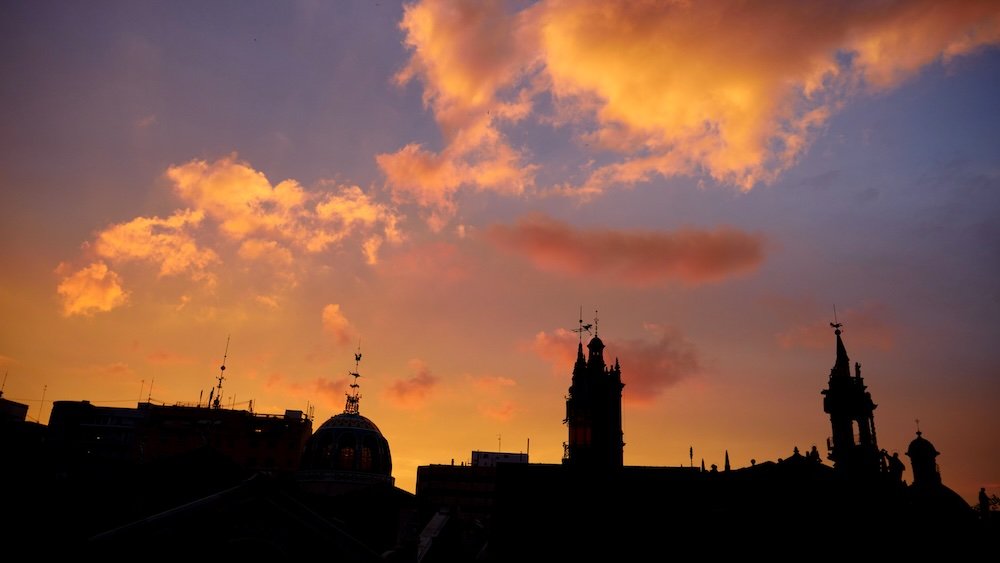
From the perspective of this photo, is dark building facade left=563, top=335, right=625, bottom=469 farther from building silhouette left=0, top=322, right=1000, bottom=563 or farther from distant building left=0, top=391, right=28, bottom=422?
distant building left=0, top=391, right=28, bottom=422

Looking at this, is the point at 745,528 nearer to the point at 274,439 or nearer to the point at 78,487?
the point at 78,487

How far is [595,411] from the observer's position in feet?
307

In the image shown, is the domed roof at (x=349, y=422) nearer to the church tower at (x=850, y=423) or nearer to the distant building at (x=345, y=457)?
the distant building at (x=345, y=457)

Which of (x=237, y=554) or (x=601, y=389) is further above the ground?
(x=601, y=389)

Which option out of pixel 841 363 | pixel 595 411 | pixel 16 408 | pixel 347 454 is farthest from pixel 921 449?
pixel 16 408

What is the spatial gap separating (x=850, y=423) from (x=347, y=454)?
43.4m

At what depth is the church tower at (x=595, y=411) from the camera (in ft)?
295

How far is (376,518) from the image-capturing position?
51.5 meters

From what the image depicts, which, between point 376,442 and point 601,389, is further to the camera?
point 601,389

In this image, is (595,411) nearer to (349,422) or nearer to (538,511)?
(349,422)

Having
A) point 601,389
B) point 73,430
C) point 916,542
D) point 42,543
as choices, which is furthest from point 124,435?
point 916,542

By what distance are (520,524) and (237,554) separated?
660 inches

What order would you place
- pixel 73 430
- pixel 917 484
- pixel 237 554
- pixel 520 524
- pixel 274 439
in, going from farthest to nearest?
pixel 73 430 → pixel 274 439 → pixel 917 484 → pixel 520 524 → pixel 237 554

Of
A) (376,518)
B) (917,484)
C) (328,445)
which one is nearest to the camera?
(376,518)
